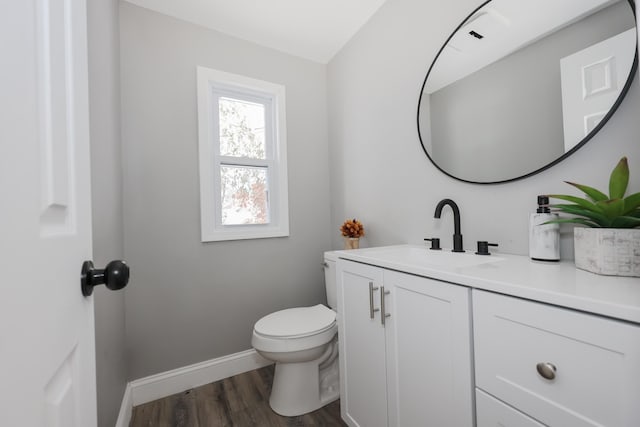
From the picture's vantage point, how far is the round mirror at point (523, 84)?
85cm

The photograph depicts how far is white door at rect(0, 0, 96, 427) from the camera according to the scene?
0.86 feet

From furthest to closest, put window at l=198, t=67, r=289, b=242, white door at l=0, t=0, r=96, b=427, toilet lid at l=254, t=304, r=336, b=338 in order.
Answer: window at l=198, t=67, r=289, b=242 < toilet lid at l=254, t=304, r=336, b=338 < white door at l=0, t=0, r=96, b=427

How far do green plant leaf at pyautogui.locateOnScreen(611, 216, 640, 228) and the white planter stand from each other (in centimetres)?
2

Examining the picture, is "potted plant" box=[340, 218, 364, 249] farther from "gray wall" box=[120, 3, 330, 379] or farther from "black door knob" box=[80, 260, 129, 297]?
"black door knob" box=[80, 260, 129, 297]

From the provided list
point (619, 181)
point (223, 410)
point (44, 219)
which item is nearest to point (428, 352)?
point (619, 181)

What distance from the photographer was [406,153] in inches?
62.2

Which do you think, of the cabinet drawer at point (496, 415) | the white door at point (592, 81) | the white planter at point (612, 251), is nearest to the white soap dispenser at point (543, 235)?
the white planter at point (612, 251)

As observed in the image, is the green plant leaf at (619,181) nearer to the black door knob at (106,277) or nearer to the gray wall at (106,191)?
the black door knob at (106,277)

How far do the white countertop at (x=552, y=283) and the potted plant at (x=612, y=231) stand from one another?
0.11 feet

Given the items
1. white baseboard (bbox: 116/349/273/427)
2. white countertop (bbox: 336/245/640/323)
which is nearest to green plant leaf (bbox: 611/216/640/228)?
white countertop (bbox: 336/245/640/323)

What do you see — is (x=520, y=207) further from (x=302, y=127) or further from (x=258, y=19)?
(x=258, y=19)

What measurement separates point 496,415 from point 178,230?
1.82 metres

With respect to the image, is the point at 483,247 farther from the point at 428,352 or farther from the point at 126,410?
the point at 126,410

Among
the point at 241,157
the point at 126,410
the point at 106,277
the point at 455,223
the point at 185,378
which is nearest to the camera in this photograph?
the point at 106,277
